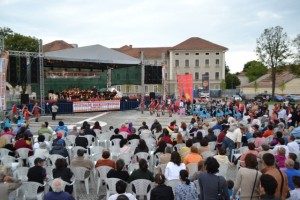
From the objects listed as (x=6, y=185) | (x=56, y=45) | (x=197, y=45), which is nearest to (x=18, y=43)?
(x=56, y=45)

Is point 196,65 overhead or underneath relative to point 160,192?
overhead

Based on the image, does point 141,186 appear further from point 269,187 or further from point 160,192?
point 269,187

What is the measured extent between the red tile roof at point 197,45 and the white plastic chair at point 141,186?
67.2 meters

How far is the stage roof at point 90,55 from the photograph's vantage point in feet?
80.5

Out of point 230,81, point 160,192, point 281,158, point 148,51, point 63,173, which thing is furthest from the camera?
point 230,81

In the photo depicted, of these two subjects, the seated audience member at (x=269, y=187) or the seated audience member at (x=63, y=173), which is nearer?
the seated audience member at (x=269, y=187)

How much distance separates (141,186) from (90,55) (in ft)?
70.3

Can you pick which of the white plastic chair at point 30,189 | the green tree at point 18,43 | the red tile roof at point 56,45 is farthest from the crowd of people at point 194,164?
the red tile roof at point 56,45

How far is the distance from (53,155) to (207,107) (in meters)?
17.9

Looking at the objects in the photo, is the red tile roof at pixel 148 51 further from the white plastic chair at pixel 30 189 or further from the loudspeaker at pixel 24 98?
the white plastic chair at pixel 30 189

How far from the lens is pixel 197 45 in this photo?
237 feet

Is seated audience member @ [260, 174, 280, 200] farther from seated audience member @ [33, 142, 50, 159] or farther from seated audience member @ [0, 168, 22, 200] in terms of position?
seated audience member @ [33, 142, 50, 159]

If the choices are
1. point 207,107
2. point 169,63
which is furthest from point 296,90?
point 207,107

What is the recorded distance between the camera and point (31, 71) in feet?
73.3
